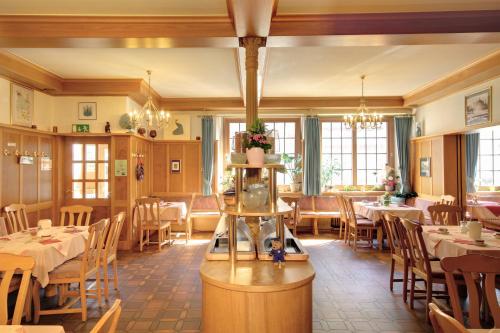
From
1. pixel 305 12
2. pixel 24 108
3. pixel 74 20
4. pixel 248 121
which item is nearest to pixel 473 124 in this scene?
pixel 305 12

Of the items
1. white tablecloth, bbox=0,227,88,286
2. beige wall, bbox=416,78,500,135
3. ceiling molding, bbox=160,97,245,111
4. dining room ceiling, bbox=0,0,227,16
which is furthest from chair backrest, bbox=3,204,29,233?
beige wall, bbox=416,78,500,135

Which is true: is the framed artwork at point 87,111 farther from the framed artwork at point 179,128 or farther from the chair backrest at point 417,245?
the chair backrest at point 417,245

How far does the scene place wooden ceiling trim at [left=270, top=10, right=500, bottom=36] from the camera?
3.44 metres

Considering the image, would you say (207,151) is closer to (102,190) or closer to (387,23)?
(102,190)

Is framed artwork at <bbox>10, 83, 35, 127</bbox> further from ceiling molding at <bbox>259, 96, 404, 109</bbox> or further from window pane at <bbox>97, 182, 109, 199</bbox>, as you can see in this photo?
ceiling molding at <bbox>259, 96, 404, 109</bbox>

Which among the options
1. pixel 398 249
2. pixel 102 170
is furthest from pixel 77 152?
pixel 398 249

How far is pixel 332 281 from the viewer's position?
4344mm

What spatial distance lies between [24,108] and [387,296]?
598 cm

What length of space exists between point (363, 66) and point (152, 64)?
11.1 ft

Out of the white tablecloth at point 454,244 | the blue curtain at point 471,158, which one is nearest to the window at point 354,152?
the blue curtain at point 471,158

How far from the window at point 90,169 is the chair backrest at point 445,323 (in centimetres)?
584

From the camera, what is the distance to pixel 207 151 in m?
7.64

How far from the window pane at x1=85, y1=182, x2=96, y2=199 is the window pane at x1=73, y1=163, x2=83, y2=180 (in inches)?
7.7

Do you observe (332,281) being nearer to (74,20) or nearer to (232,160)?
(232,160)
